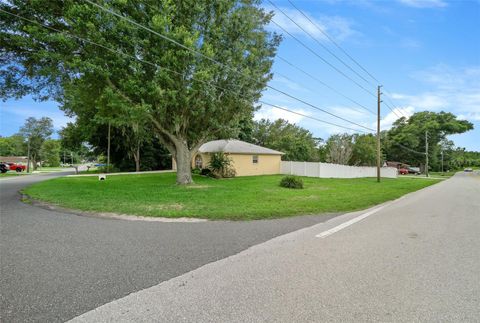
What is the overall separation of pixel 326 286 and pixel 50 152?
84256 millimetres

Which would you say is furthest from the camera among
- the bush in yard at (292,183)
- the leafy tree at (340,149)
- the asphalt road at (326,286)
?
the leafy tree at (340,149)

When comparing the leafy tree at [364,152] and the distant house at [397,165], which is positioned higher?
the leafy tree at [364,152]

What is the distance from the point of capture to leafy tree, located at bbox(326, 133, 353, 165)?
32.3 m

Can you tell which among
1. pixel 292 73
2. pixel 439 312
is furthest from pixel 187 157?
pixel 439 312

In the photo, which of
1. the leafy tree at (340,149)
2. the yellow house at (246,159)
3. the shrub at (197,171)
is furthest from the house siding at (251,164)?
the leafy tree at (340,149)

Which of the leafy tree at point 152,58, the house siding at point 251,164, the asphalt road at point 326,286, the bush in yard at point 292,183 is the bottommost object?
the asphalt road at point 326,286

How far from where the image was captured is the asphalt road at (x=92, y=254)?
8.55 feet

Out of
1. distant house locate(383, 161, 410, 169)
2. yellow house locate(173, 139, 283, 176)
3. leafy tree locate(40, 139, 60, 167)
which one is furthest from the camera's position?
leafy tree locate(40, 139, 60, 167)

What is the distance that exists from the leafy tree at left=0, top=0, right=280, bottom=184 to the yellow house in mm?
7861

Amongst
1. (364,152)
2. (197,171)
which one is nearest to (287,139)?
(364,152)

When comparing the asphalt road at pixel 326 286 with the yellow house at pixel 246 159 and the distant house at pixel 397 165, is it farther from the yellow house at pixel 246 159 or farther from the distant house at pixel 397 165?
the distant house at pixel 397 165

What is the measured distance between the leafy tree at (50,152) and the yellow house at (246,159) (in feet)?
197

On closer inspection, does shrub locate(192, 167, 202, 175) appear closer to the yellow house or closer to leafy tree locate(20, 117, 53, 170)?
the yellow house

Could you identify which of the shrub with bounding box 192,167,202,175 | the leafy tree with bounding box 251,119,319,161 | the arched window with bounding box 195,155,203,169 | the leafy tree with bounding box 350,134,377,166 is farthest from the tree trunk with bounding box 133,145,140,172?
the leafy tree with bounding box 350,134,377,166
